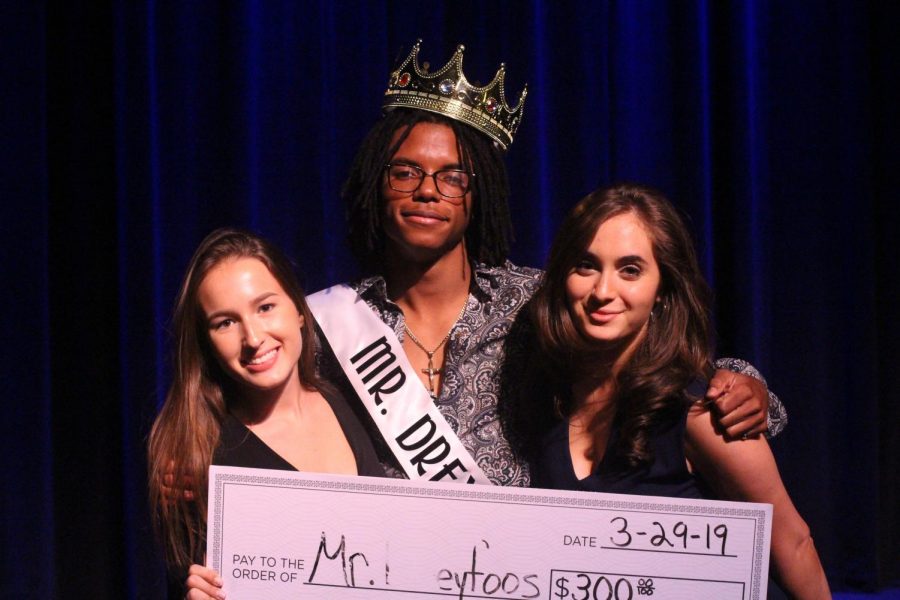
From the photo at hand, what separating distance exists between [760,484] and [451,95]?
1.05 metres

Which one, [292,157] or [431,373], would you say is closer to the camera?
[431,373]

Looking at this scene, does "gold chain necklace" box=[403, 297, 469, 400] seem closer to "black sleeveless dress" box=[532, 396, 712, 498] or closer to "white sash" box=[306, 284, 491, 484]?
"white sash" box=[306, 284, 491, 484]

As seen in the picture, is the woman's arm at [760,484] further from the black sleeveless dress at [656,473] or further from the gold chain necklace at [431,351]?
the gold chain necklace at [431,351]

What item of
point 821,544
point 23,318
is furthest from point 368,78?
point 821,544

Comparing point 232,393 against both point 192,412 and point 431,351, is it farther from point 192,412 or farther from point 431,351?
point 431,351

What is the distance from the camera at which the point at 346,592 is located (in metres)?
1.36

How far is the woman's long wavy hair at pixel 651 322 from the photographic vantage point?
57.1 inches

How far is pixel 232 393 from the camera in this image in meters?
1.59

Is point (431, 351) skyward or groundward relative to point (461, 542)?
skyward

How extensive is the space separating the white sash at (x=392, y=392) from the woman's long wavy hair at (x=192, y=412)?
30cm

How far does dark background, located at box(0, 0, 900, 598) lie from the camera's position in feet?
8.70

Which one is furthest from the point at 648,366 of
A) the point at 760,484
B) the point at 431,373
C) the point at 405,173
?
the point at 405,173

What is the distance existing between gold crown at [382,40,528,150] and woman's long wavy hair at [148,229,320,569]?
0.54 meters

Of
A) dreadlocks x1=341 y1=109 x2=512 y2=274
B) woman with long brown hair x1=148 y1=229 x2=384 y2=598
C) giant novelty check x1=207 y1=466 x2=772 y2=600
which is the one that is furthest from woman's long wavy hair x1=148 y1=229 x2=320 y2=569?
dreadlocks x1=341 y1=109 x2=512 y2=274
